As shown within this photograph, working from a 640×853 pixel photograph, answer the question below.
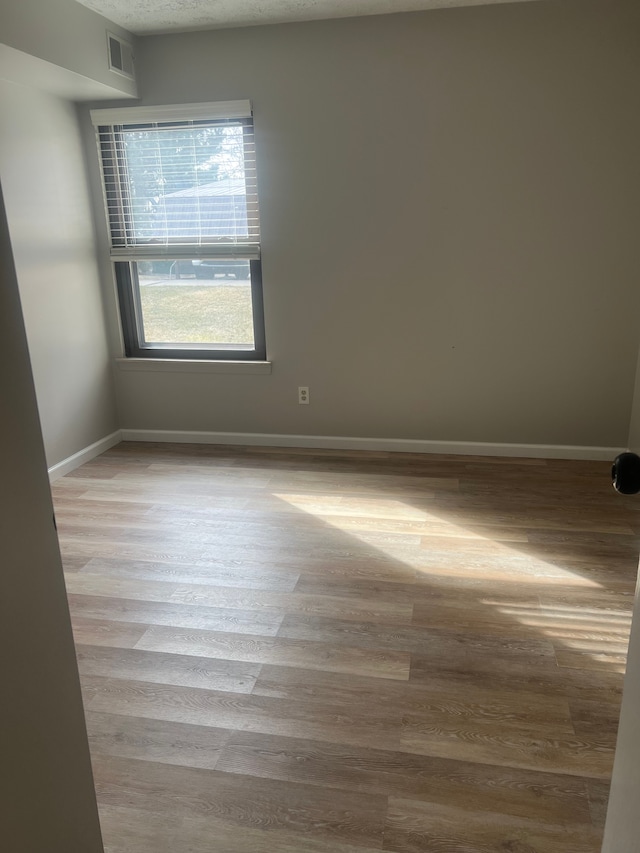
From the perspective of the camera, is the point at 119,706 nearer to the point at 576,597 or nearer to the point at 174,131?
the point at 576,597

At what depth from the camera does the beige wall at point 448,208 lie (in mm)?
3391

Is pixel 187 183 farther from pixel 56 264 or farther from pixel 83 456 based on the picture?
pixel 83 456

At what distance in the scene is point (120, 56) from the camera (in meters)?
3.56

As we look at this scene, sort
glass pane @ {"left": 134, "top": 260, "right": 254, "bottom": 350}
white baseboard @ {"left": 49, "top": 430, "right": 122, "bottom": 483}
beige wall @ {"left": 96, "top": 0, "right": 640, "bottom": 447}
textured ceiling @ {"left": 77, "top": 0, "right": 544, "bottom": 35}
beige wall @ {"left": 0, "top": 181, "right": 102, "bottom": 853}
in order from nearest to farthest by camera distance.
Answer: beige wall @ {"left": 0, "top": 181, "right": 102, "bottom": 853}, textured ceiling @ {"left": 77, "top": 0, "right": 544, "bottom": 35}, beige wall @ {"left": 96, "top": 0, "right": 640, "bottom": 447}, white baseboard @ {"left": 49, "top": 430, "right": 122, "bottom": 483}, glass pane @ {"left": 134, "top": 260, "right": 254, "bottom": 350}

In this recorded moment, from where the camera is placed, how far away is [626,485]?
3.10 feet

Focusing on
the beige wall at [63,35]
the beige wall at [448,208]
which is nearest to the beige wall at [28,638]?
the beige wall at [63,35]

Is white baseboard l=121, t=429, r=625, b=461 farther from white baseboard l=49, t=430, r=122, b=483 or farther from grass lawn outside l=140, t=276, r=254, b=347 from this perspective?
grass lawn outside l=140, t=276, r=254, b=347

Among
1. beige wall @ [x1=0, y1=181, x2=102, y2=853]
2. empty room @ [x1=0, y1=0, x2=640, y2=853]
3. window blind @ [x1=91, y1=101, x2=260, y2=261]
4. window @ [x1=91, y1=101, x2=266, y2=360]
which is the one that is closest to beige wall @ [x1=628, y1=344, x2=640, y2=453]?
empty room @ [x1=0, y1=0, x2=640, y2=853]

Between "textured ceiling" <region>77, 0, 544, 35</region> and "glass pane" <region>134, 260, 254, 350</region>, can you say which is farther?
"glass pane" <region>134, 260, 254, 350</region>

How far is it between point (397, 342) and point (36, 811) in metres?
3.22

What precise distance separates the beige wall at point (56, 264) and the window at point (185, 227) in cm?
18

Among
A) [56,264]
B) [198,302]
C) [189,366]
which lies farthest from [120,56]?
[189,366]

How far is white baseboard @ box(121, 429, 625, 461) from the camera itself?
12.7ft

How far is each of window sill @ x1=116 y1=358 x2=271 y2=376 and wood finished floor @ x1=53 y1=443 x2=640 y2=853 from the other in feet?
2.79
